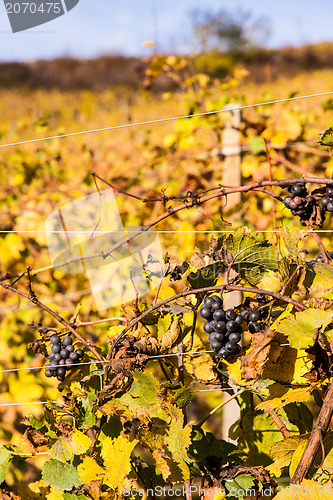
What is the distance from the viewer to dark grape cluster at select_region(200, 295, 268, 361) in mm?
674

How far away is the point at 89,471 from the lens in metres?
0.65

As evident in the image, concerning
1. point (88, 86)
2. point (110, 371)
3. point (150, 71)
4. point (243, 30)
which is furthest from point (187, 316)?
point (243, 30)

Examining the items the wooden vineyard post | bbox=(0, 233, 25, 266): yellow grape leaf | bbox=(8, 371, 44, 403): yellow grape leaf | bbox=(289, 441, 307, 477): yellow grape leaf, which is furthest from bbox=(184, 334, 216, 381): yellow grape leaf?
bbox=(0, 233, 25, 266): yellow grape leaf

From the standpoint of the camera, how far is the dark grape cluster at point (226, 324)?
0.67 metres

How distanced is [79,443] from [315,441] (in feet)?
1.02

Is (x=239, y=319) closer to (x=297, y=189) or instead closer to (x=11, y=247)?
(x=297, y=189)

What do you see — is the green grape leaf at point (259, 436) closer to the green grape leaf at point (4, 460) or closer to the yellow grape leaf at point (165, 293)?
the yellow grape leaf at point (165, 293)

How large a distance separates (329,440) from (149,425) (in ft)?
0.78

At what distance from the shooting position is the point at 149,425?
0.65 metres

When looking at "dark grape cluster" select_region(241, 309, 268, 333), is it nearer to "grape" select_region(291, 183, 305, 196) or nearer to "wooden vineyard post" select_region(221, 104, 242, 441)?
"grape" select_region(291, 183, 305, 196)

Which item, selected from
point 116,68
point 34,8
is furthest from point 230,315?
point 116,68

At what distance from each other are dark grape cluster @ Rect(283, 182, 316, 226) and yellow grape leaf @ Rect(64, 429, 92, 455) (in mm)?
471

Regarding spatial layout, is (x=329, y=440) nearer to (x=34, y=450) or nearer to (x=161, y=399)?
(x=161, y=399)

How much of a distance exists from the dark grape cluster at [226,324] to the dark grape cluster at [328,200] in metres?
0.22
